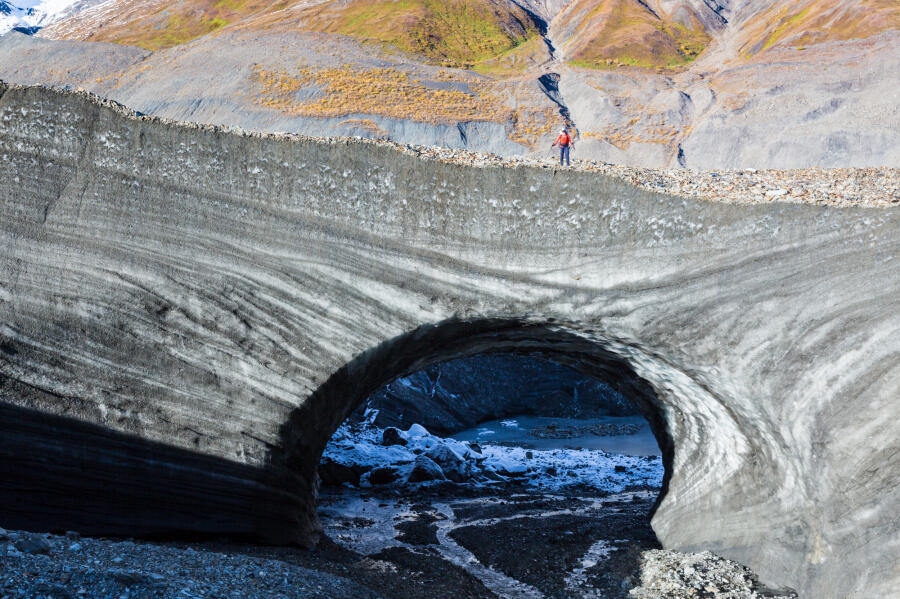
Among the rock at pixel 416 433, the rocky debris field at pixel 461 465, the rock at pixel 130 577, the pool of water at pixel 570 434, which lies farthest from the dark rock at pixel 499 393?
the rock at pixel 130 577

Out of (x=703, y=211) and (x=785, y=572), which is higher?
(x=703, y=211)

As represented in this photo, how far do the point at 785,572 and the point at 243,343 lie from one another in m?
4.85

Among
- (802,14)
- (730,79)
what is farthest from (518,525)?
(802,14)

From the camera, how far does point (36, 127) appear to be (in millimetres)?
5383

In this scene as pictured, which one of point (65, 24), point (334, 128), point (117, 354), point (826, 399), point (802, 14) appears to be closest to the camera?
point (826, 399)

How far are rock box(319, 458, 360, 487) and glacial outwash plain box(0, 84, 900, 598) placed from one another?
4.49m

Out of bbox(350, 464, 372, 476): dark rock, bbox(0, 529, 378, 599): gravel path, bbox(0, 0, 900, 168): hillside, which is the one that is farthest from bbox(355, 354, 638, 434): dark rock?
bbox(0, 529, 378, 599): gravel path

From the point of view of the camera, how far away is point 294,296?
17.9 ft

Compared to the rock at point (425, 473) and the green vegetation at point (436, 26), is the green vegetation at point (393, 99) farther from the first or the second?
the rock at point (425, 473)

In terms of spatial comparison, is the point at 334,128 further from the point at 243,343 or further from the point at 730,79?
the point at 243,343

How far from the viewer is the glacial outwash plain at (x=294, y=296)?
5.10 m

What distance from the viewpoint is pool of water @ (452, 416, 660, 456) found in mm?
16953

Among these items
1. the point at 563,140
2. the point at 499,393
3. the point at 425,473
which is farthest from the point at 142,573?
the point at 499,393

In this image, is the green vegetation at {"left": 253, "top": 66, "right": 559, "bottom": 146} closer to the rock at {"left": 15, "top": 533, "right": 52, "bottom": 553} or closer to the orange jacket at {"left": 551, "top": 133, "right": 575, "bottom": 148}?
the orange jacket at {"left": 551, "top": 133, "right": 575, "bottom": 148}
